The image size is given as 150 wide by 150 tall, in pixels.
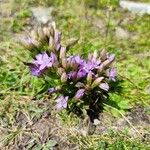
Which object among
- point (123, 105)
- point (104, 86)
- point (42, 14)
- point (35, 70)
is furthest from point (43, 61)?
point (42, 14)

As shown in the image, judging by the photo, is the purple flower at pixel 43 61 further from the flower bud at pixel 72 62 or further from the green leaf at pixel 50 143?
the green leaf at pixel 50 143

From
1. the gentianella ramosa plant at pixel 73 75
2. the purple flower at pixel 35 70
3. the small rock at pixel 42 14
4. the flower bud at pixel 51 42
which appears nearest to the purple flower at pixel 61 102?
the gentianella ramosa plant at pixel 73 75

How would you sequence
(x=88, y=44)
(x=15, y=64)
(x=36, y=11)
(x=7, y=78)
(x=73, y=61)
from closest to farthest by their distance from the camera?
(x=73, y=61), (x=7, y=78), (x=15, y=64), (x=88, y=44), (x=36, y=11)

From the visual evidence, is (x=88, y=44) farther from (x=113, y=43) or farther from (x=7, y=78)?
(x=7, y=78)

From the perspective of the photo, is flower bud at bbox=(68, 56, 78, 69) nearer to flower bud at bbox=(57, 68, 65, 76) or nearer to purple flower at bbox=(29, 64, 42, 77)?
flower bud at bbox=(57, 68, 65, 76)

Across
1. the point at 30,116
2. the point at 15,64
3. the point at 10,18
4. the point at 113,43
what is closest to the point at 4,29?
the point at 10,18

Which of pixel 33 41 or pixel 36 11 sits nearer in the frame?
pixel 33 41
